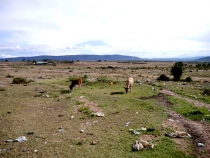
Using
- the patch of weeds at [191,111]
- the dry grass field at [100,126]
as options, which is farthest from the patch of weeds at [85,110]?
the patch of weeds at [191,111]

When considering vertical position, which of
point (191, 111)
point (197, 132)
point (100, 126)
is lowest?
point (100, 126)

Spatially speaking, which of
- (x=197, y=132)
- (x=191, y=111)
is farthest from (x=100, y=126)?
(x=191, y=111)

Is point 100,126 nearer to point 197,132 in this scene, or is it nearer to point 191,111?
point 197,132

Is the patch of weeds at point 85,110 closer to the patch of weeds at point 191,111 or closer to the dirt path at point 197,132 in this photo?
the dirt path at point 197,132

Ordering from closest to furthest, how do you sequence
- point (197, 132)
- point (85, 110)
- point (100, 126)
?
1. point (197, 132)
2. point (100, 126)
3. point (85, 110)

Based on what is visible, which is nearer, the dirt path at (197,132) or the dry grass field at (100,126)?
the dirt path at (197,132)

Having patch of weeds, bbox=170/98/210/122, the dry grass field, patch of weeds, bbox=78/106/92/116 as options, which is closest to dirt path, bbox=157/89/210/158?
the dry grass field

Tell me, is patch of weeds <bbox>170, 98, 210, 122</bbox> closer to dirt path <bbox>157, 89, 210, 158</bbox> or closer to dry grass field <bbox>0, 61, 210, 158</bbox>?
dry grass field <bbox>0, 61, 210, 158</bbox>

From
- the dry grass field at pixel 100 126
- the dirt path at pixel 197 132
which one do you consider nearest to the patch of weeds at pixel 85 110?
the dry grass field at pixel 100 126

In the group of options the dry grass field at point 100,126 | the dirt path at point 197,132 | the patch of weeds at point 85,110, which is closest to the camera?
the dirt path at point 197,132

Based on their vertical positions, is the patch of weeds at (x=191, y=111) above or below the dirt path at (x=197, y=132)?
above

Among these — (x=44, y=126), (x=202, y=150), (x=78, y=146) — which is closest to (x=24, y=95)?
(x=44, y=126)

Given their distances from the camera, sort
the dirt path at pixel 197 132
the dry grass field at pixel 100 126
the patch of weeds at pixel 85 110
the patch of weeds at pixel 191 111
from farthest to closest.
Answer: the patch of weeds at pixel 85 110 → the patch of weeds at pixel 191 111 → the dry grass field at pixel 100 126 → the dirt path at pixel 197 132

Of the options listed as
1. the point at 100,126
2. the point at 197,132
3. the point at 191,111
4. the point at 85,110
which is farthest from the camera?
the point at 85,110
